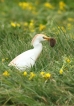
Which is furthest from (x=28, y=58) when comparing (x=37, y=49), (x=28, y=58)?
(x=37, y=49)

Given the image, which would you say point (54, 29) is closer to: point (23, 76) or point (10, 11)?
point (23, 76)

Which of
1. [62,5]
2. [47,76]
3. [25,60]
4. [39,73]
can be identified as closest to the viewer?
[47,76]

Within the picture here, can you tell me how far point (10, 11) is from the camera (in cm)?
1141

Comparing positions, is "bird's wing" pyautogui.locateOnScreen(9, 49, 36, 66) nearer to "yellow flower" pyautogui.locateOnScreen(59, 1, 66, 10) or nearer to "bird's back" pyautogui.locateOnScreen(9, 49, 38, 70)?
"bird's back" pyautogui.locateOnScreen(9, 49, 38, 70)

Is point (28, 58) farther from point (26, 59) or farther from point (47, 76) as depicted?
point (47, 76)

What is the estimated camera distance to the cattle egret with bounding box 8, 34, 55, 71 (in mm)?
6305

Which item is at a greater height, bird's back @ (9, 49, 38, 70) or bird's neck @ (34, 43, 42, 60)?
bird's neck @ (34, 43, 42, 60)

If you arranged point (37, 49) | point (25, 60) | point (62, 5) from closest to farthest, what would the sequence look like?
point (25, 60) → point (37, 49) → point (62, 5)

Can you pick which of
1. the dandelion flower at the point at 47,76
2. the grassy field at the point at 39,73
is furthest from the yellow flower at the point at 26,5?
the dandelion flower at the point at 47,76

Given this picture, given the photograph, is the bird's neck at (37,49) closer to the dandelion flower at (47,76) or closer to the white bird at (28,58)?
the white bird at (28,58)

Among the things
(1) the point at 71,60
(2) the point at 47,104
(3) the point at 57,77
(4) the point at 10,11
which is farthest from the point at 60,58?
(4) the point at 10,11

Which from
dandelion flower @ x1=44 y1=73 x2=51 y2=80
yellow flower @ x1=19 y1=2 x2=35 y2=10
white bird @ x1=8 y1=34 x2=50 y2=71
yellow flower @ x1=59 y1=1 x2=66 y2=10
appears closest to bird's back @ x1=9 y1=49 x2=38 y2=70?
white bird @ x1=8 y1=34 x2=50 y2=71

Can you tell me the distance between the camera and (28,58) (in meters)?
6.38

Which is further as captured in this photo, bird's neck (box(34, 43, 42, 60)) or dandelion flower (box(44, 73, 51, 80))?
bird's neck (box(34, 43, 42, 60))
